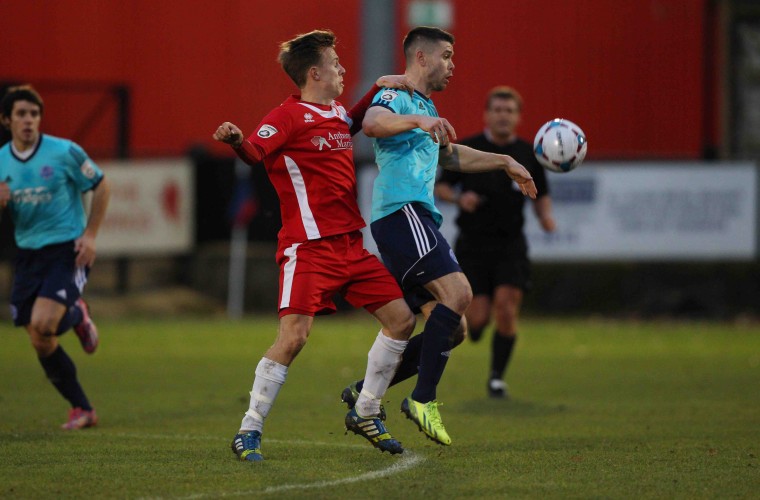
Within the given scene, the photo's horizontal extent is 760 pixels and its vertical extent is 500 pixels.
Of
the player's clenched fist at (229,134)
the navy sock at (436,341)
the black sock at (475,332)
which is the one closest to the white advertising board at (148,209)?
the black sock at (475,332)

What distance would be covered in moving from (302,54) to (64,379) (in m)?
3.03

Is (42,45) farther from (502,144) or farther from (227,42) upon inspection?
(502,144)

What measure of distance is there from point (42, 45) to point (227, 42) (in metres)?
3.41

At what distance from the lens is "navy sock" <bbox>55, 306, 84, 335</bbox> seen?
888 cm

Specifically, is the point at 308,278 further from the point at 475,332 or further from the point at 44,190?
the point at 475,332

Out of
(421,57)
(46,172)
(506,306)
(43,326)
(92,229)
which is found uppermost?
(421,57)

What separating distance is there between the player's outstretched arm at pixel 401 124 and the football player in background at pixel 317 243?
265 mm

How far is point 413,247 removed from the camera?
736cm

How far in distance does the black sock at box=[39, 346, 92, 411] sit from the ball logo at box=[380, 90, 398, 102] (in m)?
3.13

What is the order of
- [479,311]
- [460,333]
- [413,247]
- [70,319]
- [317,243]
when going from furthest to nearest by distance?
[479,311] < [70,319] < [460,333] < [413,247] < [317,243]

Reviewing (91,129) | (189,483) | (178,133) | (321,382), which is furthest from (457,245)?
(178,133)

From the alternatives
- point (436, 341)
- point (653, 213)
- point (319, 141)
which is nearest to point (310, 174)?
point (319, 141)

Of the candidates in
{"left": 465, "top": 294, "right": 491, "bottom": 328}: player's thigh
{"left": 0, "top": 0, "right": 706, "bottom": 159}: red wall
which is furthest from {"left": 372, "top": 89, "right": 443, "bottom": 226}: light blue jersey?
{"left": 0, "top": 0, "right": 706, "bottom": 159}: red wall

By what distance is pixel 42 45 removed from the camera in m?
24.1
